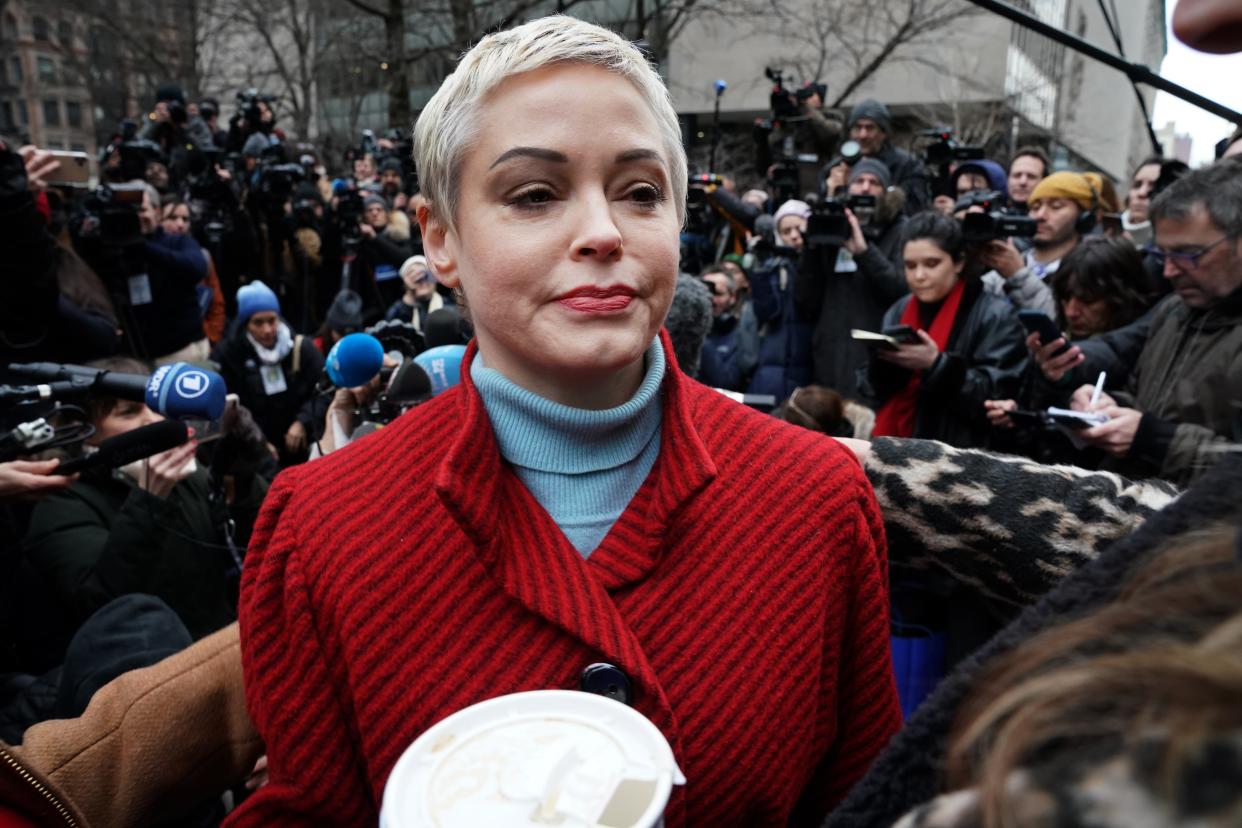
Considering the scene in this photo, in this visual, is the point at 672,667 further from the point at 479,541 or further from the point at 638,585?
the point at 479,541

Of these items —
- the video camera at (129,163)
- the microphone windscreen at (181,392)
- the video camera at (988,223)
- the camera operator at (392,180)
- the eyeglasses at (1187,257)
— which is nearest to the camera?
the microphone windscreen at (181,392)

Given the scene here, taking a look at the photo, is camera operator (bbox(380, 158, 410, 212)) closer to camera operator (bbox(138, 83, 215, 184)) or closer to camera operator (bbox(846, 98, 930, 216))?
camera operator (bbox(138, 83, 215, 184))

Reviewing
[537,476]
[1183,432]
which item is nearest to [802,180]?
→ [1183,432]

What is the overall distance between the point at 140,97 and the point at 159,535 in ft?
88.7

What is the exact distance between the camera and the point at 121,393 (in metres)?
2.68

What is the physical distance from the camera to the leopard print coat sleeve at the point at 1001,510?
1562 mm

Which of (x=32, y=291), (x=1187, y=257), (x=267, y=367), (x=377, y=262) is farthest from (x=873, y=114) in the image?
(x=32, y=291)

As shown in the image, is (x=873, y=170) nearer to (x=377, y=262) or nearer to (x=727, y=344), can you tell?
(x=727, y=344)

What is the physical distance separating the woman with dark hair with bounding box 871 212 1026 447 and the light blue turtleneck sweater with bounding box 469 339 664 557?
7.45ft

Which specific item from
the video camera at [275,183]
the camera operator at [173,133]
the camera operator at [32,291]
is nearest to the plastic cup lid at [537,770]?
the camera operator at [32,291]

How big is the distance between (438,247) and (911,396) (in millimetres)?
2568

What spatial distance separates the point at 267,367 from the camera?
5.44 meters

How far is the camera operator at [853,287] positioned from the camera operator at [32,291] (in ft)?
11.6

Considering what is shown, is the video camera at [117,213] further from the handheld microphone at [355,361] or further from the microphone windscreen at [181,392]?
the handheld microphone at [355,361]
